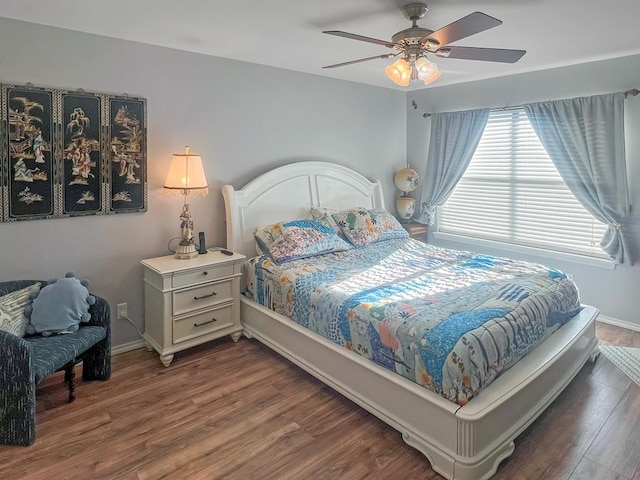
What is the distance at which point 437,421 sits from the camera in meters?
2.06

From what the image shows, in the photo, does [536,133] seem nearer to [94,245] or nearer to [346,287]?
[346,287]

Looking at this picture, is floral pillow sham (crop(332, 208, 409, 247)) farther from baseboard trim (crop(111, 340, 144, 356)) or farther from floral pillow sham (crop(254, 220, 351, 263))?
baseboard trim (crop(111, 340, 144, 356))

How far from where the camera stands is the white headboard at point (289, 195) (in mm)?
3648

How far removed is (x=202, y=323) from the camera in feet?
10.6

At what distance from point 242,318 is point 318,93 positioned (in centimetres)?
235

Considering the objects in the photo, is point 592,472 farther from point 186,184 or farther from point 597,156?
point 186,184

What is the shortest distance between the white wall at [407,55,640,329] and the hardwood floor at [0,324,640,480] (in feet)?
3.58

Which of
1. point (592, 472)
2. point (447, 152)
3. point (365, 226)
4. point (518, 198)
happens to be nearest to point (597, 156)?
point (518, 198)

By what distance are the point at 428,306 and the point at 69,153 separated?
260cm

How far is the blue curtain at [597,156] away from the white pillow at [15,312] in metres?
4.37

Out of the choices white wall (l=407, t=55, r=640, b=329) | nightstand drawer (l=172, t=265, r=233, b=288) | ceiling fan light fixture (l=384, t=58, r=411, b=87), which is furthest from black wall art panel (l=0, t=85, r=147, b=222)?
white wall (l=407, t=55, r=640, b=329)

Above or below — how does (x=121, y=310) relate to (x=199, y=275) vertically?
below

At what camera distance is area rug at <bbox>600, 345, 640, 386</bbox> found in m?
2.95

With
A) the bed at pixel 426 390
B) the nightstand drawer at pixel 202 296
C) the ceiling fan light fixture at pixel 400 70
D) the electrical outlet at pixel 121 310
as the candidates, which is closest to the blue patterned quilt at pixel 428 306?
the bed at pixel 426 390
